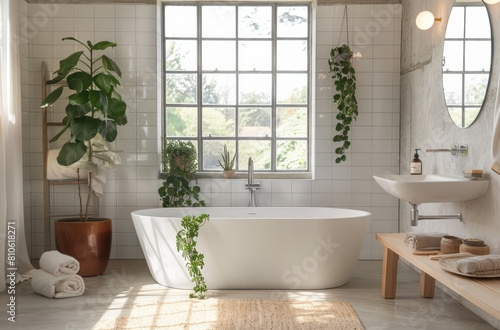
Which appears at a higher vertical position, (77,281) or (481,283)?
(481,283)

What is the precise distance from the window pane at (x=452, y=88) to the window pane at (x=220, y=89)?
227cm

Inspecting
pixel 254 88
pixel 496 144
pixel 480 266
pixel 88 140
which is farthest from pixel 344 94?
pixel 480 266

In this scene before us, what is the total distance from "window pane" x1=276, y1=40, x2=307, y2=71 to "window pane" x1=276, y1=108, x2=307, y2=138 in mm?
424

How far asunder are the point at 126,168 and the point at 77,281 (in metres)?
1.60

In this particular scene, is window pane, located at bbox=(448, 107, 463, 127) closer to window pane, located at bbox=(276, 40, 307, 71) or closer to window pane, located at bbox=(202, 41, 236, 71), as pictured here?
window pane, located at bbox=(276, 40, 307, 71)

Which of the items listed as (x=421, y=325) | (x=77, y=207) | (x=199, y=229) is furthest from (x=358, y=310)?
(x=77, y=207)

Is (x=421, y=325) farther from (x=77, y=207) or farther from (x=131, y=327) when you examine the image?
(x=77, y=207)

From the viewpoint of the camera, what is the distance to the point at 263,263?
15.1 ft

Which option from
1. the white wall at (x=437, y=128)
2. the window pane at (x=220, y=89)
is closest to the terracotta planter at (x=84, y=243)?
the window pane at (x=220, y=89)

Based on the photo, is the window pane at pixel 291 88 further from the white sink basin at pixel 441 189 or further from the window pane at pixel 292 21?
the white sink basin at pixel 441 189

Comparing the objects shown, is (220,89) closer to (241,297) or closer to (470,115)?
(241,297)

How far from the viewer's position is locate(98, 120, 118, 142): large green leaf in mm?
5293

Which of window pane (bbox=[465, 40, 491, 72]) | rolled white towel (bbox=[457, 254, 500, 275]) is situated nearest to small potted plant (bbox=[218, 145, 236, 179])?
window pane (bbox=[465, 40, 491, 72])

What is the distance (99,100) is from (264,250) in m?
1.89
